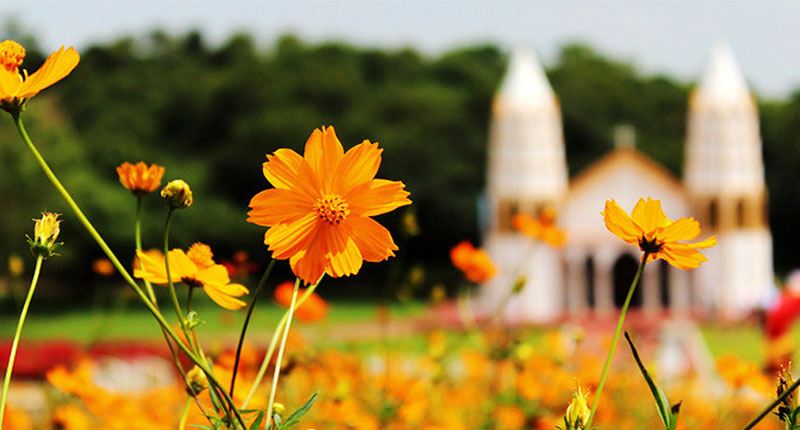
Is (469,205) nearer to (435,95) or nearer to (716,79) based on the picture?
(435,95)

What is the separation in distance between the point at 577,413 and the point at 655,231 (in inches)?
4.8

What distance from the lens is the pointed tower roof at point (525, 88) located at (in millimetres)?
16844

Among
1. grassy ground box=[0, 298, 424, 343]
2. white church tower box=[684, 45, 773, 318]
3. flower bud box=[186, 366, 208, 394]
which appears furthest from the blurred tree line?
flower bud box=[186, 366, 208, 394]

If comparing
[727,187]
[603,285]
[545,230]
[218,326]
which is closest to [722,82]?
[727,187]

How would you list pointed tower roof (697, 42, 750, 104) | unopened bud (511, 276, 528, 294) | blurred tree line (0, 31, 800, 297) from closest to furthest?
unopened bud (511, 276, 528, 294)
pointed tower roof (697, 42, 750, 104)
blurred tree line (0, 31, 800, 297)

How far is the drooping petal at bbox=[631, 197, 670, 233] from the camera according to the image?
1.76ft

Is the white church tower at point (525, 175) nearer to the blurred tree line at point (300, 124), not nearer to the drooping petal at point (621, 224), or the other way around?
the blurred tree line at point (300, 124)

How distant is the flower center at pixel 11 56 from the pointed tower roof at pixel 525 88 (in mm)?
16513

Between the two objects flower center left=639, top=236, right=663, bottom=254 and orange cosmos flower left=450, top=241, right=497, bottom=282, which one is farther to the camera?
orange cosmos flower left=450, top=241, right=497, bottom=282

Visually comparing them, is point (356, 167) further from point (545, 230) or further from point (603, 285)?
point (603, 285)

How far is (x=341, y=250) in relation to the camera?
52 cm

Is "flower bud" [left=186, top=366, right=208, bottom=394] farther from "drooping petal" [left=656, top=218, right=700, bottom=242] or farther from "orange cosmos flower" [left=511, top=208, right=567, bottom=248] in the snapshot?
"orange cosmos flower" [left=511, top=208, right=567, bottom=248]

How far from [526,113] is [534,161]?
0.98m

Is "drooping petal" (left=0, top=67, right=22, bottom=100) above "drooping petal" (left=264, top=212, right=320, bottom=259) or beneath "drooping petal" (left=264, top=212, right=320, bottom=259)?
above
